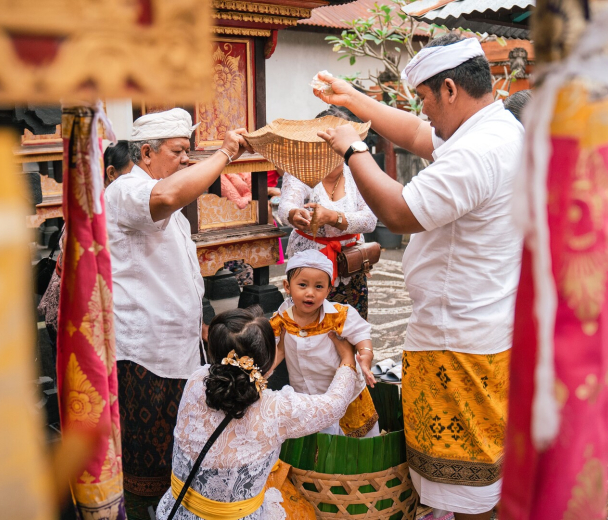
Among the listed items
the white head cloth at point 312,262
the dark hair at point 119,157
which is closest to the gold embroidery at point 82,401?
the white head cloth at point 312,262

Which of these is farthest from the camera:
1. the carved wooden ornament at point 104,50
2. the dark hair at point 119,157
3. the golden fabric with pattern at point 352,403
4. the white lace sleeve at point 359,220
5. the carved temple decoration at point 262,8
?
the carved temple decoration at point 262,8

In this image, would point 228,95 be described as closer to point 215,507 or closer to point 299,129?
point 299,129

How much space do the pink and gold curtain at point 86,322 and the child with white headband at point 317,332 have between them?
1.94 m

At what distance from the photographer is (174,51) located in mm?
753

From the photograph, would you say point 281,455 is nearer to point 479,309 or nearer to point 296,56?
point 479,309

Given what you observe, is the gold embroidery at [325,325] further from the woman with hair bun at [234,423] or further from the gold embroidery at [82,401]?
the gold embroidery at [82,401]

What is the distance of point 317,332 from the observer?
3033 millimetres

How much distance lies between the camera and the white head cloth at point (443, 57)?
2.21m

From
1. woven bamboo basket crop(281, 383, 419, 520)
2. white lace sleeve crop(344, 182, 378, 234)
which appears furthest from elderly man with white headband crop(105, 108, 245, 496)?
white lace sleeve crop(344, 182, 378, 234)

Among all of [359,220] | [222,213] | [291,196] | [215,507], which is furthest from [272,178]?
[215,507]

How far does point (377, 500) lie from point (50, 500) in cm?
206

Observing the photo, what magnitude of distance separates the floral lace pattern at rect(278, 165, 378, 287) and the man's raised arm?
3.09 ft

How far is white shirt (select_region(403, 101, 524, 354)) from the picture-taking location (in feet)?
6.91

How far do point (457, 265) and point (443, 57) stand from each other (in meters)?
0.75
